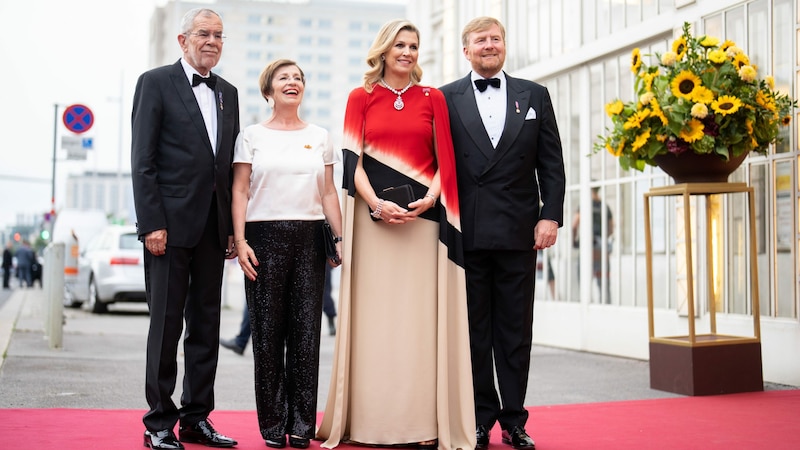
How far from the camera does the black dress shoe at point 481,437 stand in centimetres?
520

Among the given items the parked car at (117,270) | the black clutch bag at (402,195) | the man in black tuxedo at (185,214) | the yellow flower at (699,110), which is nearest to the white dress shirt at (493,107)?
the black clutch bag at (402,195)

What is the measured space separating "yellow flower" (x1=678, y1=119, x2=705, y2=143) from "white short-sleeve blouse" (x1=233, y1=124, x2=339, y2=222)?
127 inches

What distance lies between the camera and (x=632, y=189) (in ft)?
34.8

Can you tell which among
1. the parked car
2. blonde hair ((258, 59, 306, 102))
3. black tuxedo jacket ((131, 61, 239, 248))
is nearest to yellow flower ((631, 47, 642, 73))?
blonde hair ((258, 59, 306, 102))

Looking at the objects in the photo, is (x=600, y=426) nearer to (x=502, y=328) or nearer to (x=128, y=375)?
(x=502, y=328)

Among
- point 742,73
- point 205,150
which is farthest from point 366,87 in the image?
point 742,73

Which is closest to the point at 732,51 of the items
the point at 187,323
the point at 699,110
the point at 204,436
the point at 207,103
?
the point at 699,110

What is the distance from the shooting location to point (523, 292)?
17.6ft

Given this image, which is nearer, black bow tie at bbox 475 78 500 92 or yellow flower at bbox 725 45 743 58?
black bow tie at bbox 475 78 500 92

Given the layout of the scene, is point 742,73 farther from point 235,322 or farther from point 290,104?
point 235,322

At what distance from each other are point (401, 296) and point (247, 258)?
78cm

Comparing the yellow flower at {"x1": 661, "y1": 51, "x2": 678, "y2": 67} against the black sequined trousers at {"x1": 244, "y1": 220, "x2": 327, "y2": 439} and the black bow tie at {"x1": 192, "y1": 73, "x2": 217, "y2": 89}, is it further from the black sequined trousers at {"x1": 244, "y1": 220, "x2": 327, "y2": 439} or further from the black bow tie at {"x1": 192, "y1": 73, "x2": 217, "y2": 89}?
the black bow tie at {"x1": 192, "y1": 73, "x2": 217, "y2": 89}

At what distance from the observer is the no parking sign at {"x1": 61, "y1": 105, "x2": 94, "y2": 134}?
1445 centimetres

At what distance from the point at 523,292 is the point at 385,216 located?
878 millimetres
